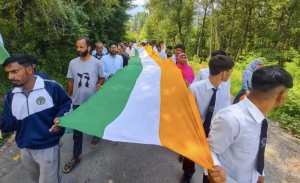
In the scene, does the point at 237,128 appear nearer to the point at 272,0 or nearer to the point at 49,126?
the point at 49,126

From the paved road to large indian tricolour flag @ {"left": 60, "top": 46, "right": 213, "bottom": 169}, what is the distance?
3.50 feet

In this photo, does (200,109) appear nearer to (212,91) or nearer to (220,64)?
(212,91)

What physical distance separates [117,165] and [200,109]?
5.32 ft

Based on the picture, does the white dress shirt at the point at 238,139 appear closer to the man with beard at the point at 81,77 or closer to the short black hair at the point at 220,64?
the short black hair at the point at 220,64

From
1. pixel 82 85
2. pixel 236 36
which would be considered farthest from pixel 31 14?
pixel 236 36

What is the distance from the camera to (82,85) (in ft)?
8.87

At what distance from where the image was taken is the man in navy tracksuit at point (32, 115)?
1591mm

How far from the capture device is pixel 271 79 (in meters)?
1.05

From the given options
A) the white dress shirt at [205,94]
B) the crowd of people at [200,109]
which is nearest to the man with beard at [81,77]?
the crowd of people at [200,109]

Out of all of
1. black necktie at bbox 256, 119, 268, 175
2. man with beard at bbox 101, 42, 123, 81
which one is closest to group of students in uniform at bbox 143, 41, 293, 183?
black necktie at bbox 256, 119, 268, 175

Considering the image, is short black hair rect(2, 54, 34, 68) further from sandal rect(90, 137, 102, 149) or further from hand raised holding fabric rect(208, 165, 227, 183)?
sandal rect(90, 137, 102, 149)

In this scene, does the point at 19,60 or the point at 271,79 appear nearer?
the point at 271,79

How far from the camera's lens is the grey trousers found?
→ 1.73 m

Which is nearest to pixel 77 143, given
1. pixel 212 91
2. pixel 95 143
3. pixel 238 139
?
pixel 95 143
